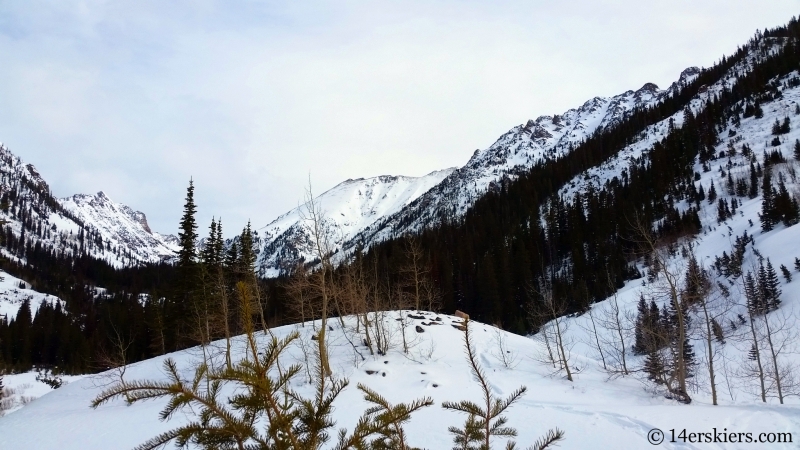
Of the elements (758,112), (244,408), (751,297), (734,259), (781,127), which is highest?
(758,112)

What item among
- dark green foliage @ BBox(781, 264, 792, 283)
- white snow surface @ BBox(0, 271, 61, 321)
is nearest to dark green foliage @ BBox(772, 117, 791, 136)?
dark green foliage @ BBox(781, 264, 792, 283)

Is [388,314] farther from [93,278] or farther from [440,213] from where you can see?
[93,278]

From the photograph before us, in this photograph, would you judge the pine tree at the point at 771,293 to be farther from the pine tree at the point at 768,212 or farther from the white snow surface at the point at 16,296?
the white snow surface at the point at 16,296

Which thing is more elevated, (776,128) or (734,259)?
(776,128)

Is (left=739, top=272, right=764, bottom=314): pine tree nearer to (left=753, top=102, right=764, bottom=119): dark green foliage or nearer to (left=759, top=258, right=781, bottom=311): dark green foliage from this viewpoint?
(left=759, top=258, right=781, bottom=311): dark green foliage

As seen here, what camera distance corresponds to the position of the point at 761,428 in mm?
10836

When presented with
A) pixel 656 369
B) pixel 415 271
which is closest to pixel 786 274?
pixel 656 369

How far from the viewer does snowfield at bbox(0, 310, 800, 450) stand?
39.4 ft

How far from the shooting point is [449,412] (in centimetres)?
1591

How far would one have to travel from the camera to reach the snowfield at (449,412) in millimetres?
12016

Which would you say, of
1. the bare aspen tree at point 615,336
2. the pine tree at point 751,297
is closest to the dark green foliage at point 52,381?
the bare aspen tree at point 615,336

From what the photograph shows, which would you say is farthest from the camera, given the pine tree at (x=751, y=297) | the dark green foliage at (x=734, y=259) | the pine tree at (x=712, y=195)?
the pine tree at (x=712, y=195)

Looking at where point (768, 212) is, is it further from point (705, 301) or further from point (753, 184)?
point (705, 301)

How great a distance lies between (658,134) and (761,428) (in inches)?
4387
